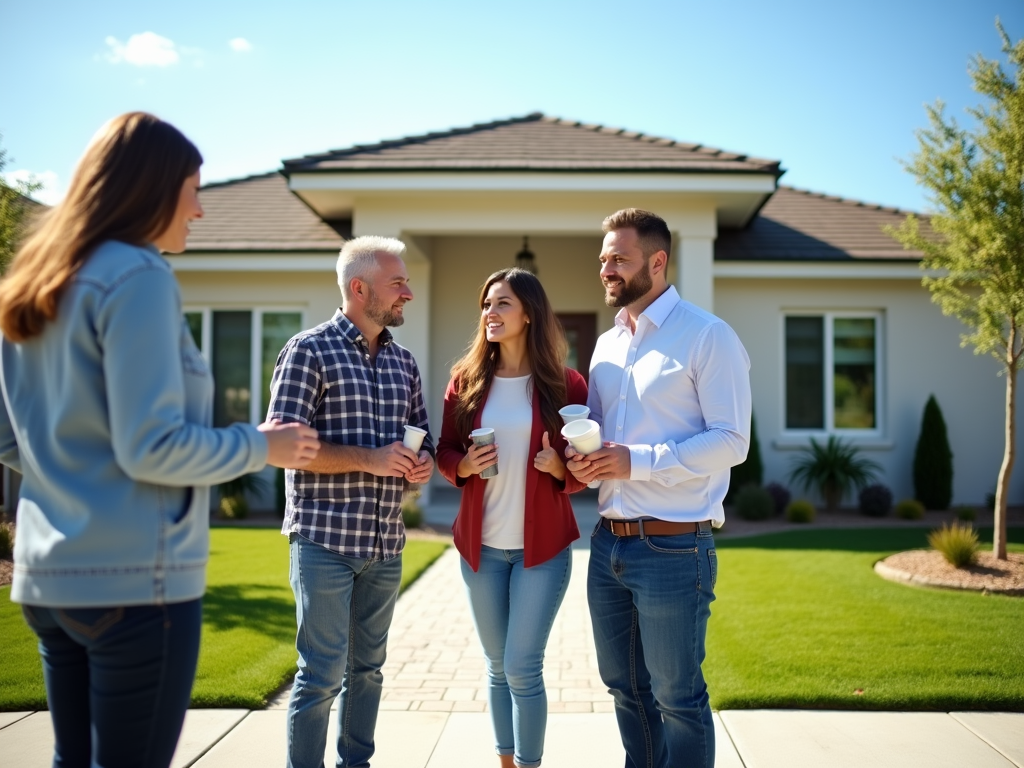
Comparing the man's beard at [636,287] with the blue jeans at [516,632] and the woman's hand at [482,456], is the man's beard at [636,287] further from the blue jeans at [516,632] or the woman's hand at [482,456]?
the blue jeans at [516,632]

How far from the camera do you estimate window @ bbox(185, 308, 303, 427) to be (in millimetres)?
12070

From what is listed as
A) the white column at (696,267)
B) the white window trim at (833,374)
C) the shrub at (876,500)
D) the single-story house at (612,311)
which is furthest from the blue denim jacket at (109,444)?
the white window trim at (833,374)

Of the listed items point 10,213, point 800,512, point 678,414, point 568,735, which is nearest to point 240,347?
point 10,213

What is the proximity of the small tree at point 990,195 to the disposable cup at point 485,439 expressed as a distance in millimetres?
6102

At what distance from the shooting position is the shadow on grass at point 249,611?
18.1ft

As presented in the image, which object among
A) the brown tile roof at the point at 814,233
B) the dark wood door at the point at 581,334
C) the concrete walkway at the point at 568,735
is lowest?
the concrete walkway at the point at 568,735

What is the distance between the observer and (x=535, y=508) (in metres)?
3.19

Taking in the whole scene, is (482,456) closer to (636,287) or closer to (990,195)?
(636,287)

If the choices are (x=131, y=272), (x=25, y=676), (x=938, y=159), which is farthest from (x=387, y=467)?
(x=938, y=159)

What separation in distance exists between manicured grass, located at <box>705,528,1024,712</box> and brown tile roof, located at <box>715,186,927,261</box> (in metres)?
5.54

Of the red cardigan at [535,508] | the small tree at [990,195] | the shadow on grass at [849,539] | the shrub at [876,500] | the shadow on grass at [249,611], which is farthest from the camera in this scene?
the shrub at [876,500]

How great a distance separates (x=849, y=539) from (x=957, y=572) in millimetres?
2271

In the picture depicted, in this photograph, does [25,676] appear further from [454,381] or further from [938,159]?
[938,159]

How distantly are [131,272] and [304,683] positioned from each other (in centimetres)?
172
